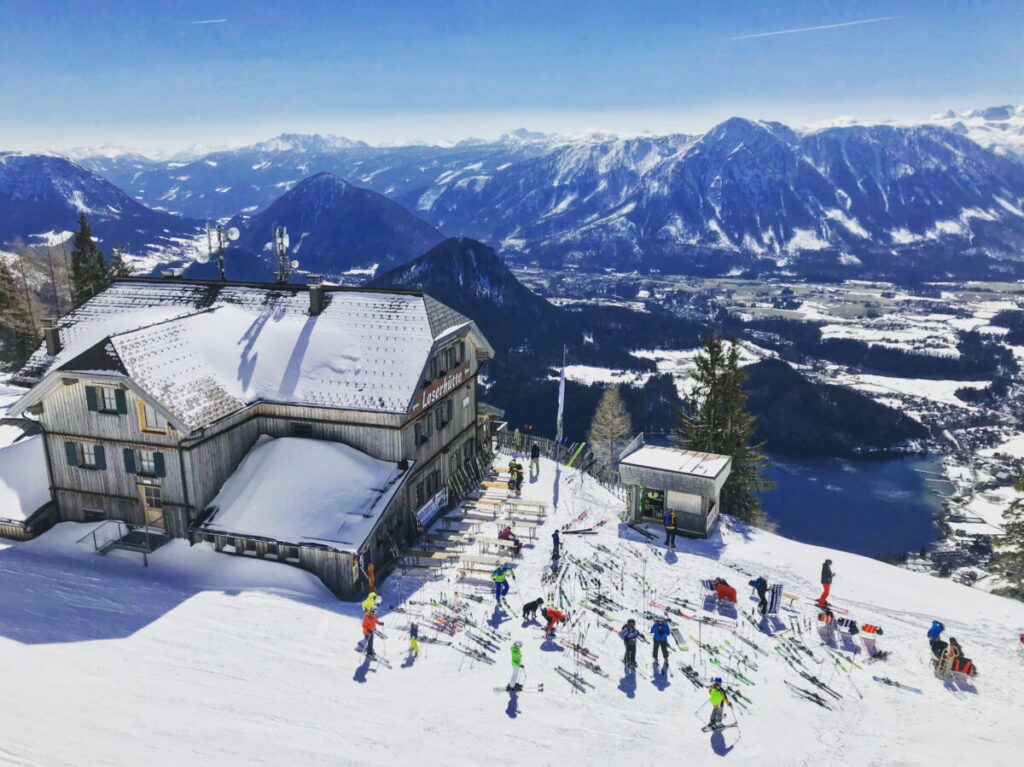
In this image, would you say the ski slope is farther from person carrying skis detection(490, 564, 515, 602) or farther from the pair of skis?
person carrying skis detection(490, 564, 515, 602)

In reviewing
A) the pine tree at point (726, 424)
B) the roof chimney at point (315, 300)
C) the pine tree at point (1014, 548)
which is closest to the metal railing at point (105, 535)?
the roof chimney at point (315, 300)

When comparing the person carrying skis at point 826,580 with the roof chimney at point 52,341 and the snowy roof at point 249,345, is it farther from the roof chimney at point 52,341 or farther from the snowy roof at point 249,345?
the roof chimney at point 52,341

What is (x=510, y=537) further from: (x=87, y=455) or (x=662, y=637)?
(x=87, y=455)

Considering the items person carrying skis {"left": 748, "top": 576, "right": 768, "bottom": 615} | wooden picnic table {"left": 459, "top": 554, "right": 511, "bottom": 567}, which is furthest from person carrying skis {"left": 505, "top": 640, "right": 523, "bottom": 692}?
person carrying skis {"left": 748, "top": 576, "right": 768, "bottom": 615}

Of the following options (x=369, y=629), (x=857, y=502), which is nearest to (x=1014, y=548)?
(x=369, y=629)

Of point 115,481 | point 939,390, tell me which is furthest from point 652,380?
point 115,481
